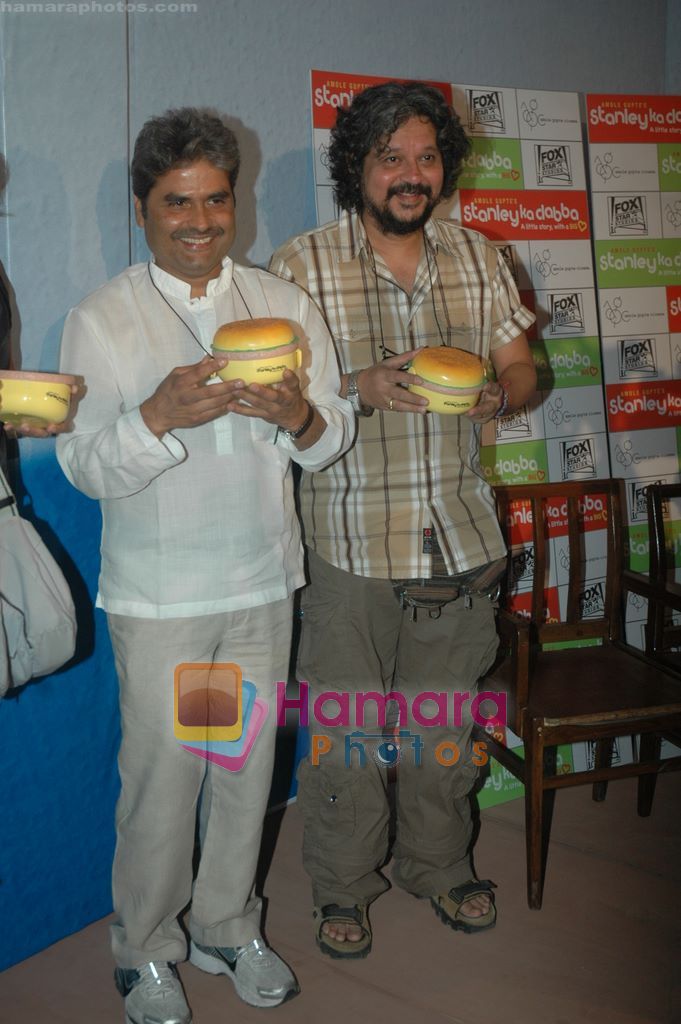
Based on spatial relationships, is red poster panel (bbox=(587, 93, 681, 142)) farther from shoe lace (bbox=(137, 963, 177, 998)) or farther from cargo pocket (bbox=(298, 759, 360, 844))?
shoe lace (bbox=(137, 963, 177, 998))

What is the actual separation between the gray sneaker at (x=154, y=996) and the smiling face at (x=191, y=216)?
1.44m

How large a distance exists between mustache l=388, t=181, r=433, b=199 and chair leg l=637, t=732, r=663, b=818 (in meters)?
1.73

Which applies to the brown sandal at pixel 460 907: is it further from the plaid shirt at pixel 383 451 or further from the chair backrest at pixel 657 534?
the chair backrest at pixel 657 534

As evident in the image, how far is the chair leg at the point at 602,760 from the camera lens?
2.92 meters

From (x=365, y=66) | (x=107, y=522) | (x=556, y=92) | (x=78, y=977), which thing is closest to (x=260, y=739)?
(x=107, y=522)

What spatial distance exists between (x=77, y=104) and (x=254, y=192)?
0.56 m

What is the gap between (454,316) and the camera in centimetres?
221

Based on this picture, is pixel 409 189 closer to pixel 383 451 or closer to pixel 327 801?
pixel 383 451

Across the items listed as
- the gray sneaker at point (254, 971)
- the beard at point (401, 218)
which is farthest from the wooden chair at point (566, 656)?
the beard at point (401, 218)

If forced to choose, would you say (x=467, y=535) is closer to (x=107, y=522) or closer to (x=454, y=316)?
(x=454, y=316)

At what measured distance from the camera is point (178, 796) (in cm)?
191

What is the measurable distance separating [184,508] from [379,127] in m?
0.97

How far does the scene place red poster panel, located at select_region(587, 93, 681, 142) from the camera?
10.1ft

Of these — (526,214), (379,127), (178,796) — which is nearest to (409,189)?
(379,127)
